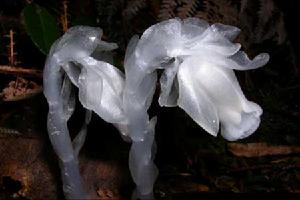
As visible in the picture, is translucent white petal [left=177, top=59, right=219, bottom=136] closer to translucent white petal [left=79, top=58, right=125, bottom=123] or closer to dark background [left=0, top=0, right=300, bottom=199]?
translucent white petal [left=79, top=58, right=125, bottom=123]

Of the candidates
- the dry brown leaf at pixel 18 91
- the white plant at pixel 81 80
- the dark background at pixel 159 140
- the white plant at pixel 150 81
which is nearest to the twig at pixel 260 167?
the dark background at pixel 159 140

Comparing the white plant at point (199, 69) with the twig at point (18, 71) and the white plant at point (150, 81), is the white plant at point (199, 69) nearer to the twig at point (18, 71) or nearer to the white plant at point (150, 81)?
the white plant at point (150, 81)

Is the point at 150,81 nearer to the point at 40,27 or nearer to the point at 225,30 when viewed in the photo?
the point at 225,30

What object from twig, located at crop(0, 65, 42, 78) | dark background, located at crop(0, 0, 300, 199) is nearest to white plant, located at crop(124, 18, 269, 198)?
dark background, located at crop(0, 0, 300, 199)

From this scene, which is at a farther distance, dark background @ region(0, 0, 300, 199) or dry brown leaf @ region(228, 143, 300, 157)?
dry brown leaf @ region(228, 143, 300, 157)

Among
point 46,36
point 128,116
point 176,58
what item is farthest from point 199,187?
point 46,36

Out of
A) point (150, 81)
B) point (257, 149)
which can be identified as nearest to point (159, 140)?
point (257, 149)
